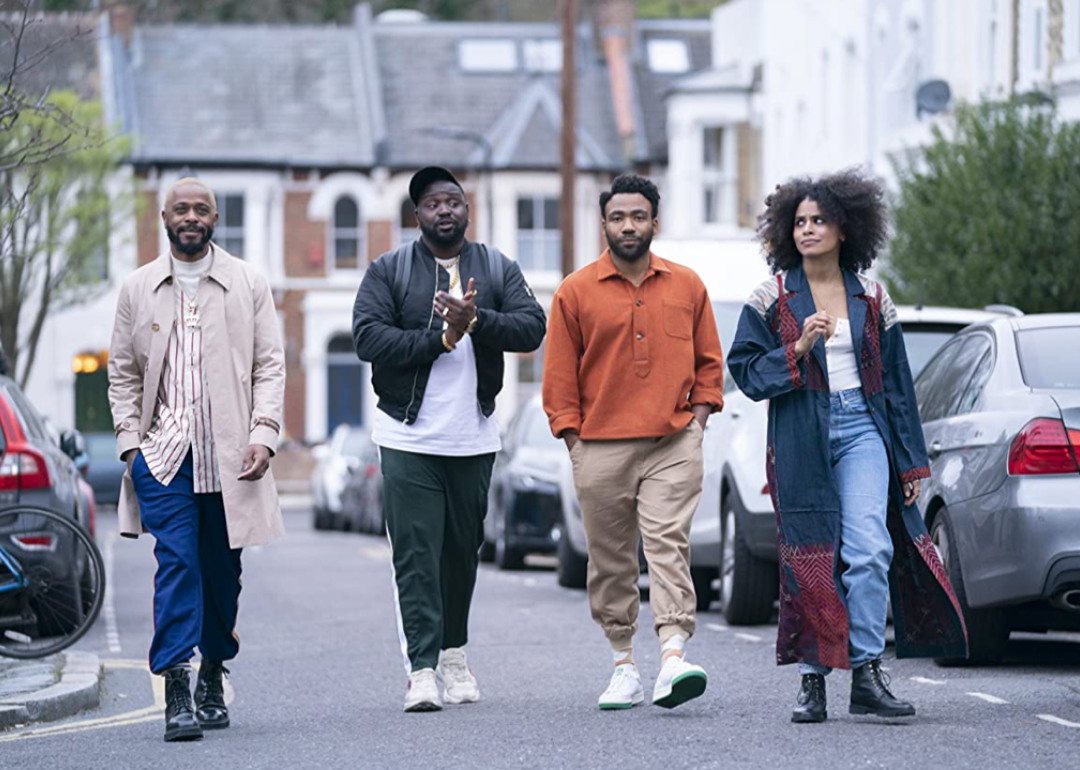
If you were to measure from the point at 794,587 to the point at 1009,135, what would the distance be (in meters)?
13.5

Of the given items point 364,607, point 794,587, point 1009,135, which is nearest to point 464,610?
point 794,587

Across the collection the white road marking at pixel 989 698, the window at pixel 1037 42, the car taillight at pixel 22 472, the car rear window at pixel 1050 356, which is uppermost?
the window at pixel 1037 42

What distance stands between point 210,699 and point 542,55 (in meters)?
48.1

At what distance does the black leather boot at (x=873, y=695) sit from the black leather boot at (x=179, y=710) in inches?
92.4

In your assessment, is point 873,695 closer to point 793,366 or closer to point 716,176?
point 793,366

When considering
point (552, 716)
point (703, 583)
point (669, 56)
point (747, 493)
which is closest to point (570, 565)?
point (703, 583)

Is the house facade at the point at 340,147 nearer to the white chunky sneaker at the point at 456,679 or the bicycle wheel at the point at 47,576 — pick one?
the bicycle wheel at the point at 47,576

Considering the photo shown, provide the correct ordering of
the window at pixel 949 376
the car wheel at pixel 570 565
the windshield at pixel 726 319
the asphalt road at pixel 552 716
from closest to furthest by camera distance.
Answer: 1. the asphalt road at pixel 552 716
2. the window at pixel 949 376
3. the windshield at pixel 726 319
4. the car wheel at pixel 570 565

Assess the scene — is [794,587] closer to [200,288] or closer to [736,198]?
[200,288]

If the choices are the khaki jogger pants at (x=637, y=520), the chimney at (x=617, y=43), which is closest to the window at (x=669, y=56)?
the chimney at (x=617, y=43)

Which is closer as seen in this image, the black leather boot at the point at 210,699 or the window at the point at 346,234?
the black leather boot at the point at 210,699

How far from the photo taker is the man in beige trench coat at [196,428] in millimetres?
8516

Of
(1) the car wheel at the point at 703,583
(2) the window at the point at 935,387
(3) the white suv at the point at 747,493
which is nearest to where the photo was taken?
(2) the window at the point at 935,387

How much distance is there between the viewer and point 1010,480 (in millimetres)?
9758
